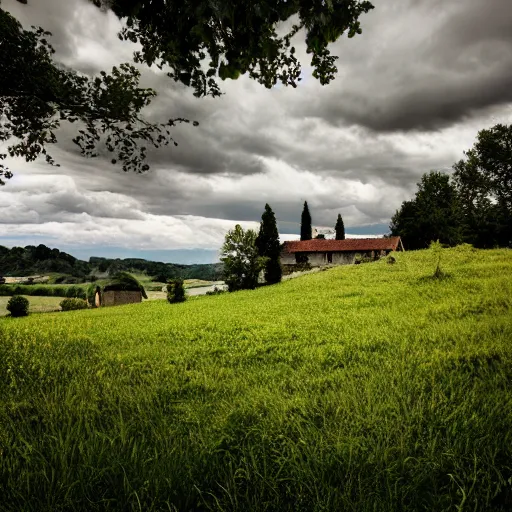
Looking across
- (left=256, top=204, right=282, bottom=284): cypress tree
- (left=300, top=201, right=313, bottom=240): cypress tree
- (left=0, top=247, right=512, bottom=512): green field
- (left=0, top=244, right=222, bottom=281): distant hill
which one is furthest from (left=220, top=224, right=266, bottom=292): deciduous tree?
(left=300, top=201, right=313, bottom=240): cypress tree

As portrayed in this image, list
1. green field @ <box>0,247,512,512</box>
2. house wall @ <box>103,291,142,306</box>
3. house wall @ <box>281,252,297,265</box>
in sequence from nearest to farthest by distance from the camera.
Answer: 1. green field @ <box>0,247,512,512</box>
2. house wall @ <box>103,291,142,306</box>
3. house wall @ <box>281,252,297,265</box>

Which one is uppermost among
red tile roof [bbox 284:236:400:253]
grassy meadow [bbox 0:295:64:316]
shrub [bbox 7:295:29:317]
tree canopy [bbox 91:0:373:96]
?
tree canopy [bbox 91:0:373:96]

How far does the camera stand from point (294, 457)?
256 centimetres

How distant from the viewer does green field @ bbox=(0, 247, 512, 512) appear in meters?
2.25

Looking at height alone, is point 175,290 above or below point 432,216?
below

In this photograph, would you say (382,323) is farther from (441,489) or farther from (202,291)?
(202,291)

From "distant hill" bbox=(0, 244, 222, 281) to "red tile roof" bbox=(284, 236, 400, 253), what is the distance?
15892mm

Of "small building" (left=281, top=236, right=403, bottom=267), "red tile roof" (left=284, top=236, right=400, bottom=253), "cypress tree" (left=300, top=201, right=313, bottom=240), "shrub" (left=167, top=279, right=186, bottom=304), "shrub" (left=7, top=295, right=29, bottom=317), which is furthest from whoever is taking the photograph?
"cypress tree" (left=300, top=201, right=313, bottom=240)

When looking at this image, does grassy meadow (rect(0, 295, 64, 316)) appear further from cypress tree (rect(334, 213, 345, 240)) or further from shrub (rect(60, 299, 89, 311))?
cypress tree (rect(334, 213, 345, 240))

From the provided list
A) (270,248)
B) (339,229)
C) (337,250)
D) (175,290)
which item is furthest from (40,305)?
(339,229)

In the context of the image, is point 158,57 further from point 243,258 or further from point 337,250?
point 337,250

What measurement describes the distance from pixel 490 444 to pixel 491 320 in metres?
5.87

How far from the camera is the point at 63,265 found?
58.3 meters

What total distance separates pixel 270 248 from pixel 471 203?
39054 millimetres
